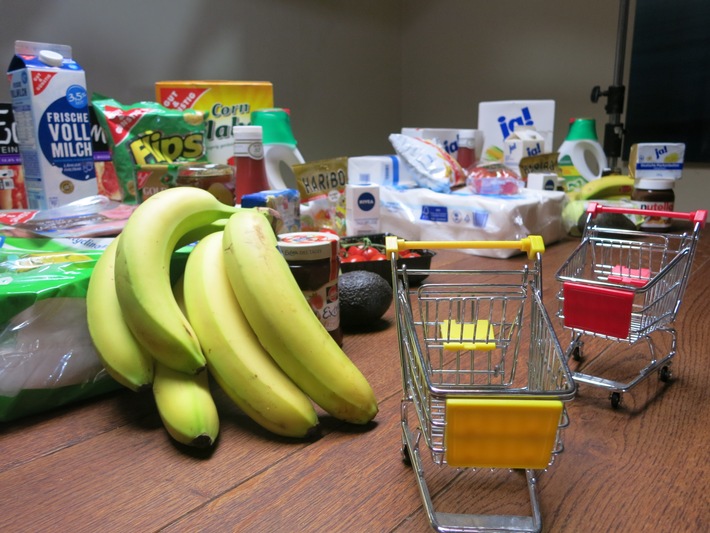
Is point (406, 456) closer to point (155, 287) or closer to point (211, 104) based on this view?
point (155, 287)

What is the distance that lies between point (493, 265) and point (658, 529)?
817 millimetres

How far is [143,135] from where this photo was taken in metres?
1.18

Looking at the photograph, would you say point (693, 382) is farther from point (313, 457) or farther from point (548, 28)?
point (548, 28)

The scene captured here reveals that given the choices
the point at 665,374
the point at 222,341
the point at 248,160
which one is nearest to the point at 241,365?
the point at 222,341

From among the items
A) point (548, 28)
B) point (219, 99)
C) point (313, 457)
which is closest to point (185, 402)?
point (313, 457)

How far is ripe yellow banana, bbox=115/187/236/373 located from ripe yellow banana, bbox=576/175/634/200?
1.23 meters

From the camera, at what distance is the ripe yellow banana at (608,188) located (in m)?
1.56

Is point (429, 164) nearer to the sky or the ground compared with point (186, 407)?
nearer to the sky

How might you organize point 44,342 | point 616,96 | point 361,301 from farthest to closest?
point 616,96
point 361,301
point 44,342

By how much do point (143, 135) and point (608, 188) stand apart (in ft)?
3.90

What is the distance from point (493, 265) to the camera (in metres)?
1.24

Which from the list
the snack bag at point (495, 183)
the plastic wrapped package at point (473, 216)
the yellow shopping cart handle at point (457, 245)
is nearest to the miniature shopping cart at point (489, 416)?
the yellow shopping cart handle at point (457, 245)

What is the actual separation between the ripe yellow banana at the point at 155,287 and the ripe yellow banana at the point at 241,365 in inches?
0.9

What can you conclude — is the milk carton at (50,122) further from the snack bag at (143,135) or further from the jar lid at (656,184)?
the jar lid at (656,184)
